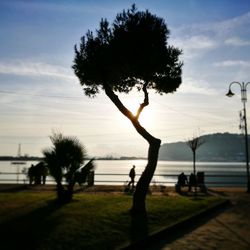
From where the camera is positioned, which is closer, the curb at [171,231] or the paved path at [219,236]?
the curb at [171,231]

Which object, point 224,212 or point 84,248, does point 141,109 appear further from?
point 84,248

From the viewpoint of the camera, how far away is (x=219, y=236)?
36.3 feet

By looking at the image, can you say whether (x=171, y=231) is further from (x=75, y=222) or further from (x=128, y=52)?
(x=128, y=52)

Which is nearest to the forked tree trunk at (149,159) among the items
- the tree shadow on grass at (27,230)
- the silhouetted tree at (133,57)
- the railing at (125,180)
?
the silhouetted tree at (133,57)

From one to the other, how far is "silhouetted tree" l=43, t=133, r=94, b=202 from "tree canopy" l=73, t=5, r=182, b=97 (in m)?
3.62

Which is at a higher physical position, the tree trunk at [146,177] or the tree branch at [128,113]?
the tree branch at [128,113]

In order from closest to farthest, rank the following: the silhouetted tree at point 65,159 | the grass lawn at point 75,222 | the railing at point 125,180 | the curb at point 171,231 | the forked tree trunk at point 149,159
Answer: the grass lawn at point 75,222 → the curb at point 171,231 → the forked tree trunk at point 149,159 → the silhouetted tree at point 65,159 → the railing at point 125,180

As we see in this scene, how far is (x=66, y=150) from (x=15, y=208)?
14.2 ft

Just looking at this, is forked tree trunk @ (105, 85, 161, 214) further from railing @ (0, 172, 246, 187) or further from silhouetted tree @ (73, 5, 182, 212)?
railing @ (0, 172, 246, 187)

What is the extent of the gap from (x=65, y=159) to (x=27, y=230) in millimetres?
7865

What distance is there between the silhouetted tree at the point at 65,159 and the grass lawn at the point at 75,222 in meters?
1.25

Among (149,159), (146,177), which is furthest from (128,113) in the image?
(146,177)

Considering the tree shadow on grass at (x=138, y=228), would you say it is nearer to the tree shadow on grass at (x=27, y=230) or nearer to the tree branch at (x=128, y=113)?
the tree shadow on grass at (x=27, y=230)

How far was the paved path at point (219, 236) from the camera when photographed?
9766mm
